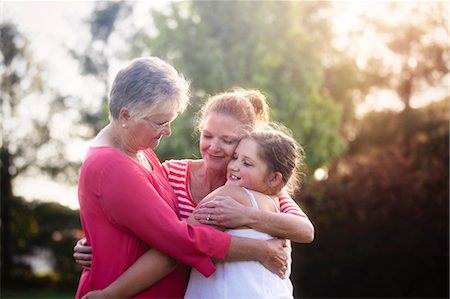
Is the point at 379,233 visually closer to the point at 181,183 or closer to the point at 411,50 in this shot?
the point at 411,50

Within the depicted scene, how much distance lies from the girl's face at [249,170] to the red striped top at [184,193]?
0.16 meters

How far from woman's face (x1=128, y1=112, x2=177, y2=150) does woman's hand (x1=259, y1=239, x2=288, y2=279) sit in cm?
73

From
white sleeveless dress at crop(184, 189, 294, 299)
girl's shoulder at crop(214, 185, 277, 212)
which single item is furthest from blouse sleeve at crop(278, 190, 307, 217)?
white sleeveless dress at crop(184, 189, 294, 299)

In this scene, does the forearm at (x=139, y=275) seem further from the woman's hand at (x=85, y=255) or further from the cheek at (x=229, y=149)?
the cheek at (x=229, y=149)

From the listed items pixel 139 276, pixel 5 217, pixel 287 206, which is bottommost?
pixel 139 276

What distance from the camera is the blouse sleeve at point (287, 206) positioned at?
12.1ft

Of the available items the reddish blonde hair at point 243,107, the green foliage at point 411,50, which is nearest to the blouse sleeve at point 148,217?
the reddish blonde hair at point 243,107

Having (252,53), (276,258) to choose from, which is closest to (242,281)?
(276,258)

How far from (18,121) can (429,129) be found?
12.9 metres

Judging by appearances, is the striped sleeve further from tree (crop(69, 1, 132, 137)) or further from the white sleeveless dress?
tree (crop(69, 1, 132, 137))

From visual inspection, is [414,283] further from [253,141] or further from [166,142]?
[253,141]

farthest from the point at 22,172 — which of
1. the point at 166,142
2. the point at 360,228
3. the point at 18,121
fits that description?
the point at 360,228

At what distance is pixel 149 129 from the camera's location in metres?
3.36

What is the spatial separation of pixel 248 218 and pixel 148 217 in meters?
0.49
